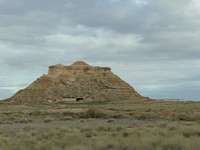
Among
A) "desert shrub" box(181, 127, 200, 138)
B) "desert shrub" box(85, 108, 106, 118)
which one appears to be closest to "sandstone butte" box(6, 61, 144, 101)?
"desert shrub" box(85, 108, 106, 118)

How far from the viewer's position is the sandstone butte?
11650 cm

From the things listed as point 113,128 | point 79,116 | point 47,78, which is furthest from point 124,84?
point 113,128

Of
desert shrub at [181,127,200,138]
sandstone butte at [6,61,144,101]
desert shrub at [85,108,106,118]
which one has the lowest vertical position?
desert shrub at [181,127,200,138]

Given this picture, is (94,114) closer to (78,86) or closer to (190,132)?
(190,132)

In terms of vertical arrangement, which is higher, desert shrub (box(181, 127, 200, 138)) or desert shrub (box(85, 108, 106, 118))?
desert shrub (box(85, 108, 106, 118))

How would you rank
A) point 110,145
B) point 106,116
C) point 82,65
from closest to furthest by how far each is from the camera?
1. point 110,145
2. point 106,116
3. point 82,65

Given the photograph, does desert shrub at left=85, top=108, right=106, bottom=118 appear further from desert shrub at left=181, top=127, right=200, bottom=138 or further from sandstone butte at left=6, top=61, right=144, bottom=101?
sandstone butte at left=6, top=61, right=144, bottom=101

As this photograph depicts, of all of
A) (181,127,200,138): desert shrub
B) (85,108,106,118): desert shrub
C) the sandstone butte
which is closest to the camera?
(181,127,200,138): desert shrub

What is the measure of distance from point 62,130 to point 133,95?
10837 centimetres

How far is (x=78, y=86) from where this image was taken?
123750 mm

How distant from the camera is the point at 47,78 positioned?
411ft

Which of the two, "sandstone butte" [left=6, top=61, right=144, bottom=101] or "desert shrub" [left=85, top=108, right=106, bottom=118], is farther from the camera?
"sandstone butte" [left=6, top=61, right=144, bottom=101]

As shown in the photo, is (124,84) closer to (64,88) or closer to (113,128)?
(64,88)

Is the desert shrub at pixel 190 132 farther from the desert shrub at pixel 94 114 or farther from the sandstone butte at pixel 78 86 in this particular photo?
the sandstone butte at pixel 78 86
